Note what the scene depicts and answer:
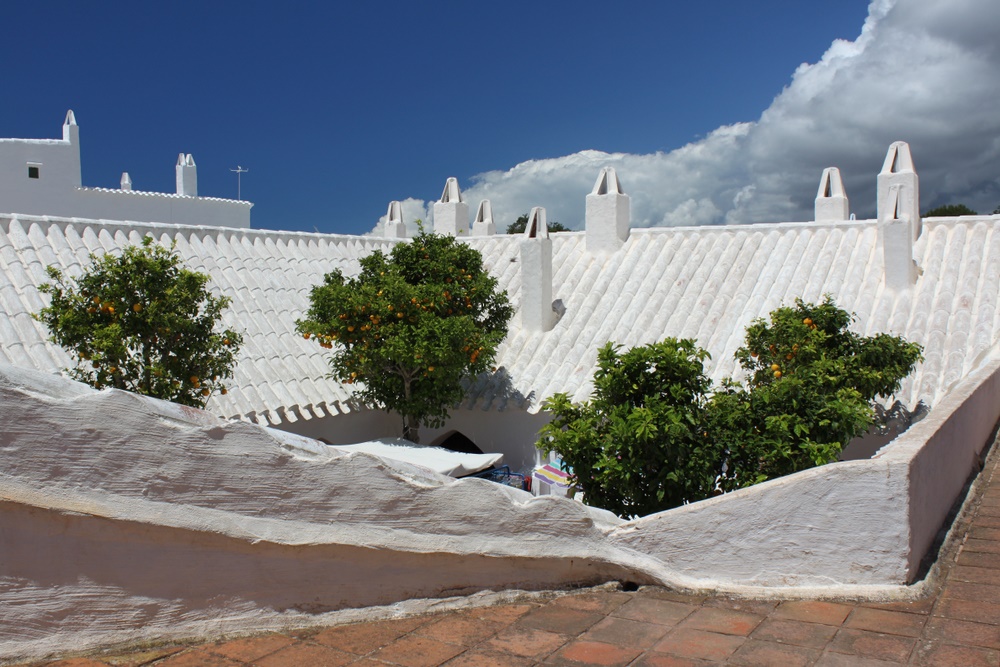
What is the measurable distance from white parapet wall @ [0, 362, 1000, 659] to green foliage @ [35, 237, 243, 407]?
225 inches

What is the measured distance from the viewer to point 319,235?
15.9 meters

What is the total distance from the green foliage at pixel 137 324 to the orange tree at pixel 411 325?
9.06ft

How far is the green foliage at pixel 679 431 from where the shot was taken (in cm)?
698

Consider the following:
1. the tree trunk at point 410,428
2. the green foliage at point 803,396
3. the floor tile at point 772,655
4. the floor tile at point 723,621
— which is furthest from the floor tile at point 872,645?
the tree trunk at point 410,428

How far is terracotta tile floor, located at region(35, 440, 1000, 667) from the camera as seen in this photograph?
10.9 ft

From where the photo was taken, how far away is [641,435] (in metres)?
6.76

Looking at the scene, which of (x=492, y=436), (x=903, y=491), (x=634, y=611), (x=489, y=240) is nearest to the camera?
(x=634, y=611)

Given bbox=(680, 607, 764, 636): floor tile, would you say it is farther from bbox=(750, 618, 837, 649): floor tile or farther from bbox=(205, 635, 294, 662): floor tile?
Result: bbox=(205, 635, 294, 662): floor tile

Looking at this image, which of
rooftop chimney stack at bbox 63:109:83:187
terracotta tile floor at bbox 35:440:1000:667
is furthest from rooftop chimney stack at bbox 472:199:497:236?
terracotta tile floor at bbox 35:440:1000:667

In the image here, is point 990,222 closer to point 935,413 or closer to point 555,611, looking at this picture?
point 935,413

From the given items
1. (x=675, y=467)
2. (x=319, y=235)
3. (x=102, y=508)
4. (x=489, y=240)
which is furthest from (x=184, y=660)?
(x=489, y=240)

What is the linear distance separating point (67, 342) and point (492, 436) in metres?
7.08

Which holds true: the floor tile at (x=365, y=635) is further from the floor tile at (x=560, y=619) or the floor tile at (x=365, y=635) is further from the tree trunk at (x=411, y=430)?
the tree trunk at (x=411, y=430)

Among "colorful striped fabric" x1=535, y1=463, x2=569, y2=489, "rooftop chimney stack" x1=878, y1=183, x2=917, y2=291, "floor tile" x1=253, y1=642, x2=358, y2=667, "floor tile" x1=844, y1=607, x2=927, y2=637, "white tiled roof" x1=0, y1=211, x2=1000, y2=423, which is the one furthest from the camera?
"rooftop chimney stack" x1=878, y1=183, x2=917, y2=291
